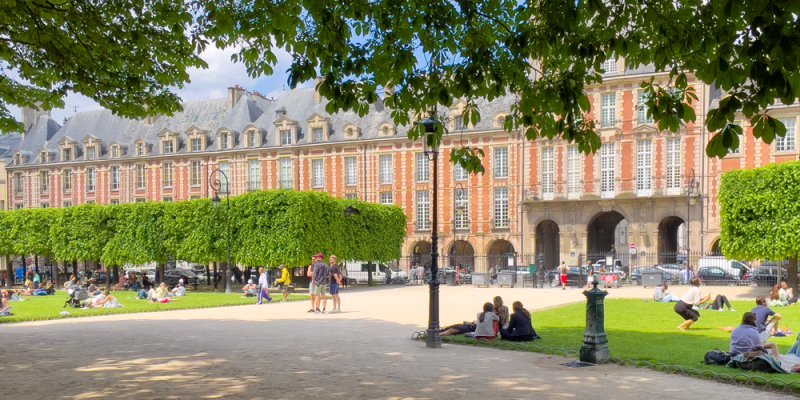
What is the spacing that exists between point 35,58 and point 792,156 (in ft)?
129

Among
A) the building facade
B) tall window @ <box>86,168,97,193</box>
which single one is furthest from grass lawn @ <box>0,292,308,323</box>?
tall window @ <box>86,168,97,193</box>

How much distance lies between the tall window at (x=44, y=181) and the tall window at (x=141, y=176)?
28.3 ft

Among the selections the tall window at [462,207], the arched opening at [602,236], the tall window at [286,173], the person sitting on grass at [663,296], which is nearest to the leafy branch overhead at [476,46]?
the person sitting on grass at [663,296]

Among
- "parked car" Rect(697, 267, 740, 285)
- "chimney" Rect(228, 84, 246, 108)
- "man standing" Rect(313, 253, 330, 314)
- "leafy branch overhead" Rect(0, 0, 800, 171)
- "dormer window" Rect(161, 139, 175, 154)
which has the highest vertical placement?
"chimney" Rect(228, 84, 246, 108)

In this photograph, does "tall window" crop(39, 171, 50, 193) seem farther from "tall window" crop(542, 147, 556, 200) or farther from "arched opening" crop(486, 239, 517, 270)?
"tall window" crop(542, 147, 556, 200)

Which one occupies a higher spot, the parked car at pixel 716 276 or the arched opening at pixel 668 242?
the arched opening at pixel 668 242

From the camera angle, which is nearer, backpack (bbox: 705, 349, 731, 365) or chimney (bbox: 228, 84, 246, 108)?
backpack (bbox: 705, 349, 731, 365)

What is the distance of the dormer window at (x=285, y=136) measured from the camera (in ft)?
181

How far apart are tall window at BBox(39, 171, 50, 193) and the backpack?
6161cm

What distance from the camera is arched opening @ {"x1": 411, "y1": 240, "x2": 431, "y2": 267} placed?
50.0 metres

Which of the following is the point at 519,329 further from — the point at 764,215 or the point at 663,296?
the point at 764,215

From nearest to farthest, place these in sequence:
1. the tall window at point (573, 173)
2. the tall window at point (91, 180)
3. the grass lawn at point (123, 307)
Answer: the grass lawn at point (123, 307)
the tall window at point (573, 173)
the tall window at point (91, 180)

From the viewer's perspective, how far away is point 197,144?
2298 inches

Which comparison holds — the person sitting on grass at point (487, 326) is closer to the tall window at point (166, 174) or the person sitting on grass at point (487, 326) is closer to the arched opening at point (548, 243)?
the arched opening at point (548, 243)
